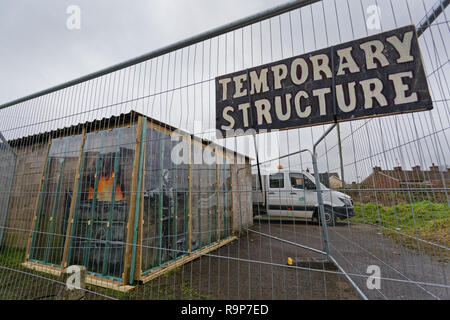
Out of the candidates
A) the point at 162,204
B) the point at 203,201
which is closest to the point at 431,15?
the point at 162,204

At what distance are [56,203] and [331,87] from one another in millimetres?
5430

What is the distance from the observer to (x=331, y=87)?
1.76 metres

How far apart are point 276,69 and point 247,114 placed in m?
0.56

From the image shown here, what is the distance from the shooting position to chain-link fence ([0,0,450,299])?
166 centimetres

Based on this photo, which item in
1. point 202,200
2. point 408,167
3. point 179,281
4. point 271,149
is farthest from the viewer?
point 202,200

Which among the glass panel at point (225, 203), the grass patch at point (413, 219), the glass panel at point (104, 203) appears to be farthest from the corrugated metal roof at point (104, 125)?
the grass patch at point (413, 219)

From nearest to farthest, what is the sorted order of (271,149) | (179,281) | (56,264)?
(271,149) < (179,281) < (56,264)

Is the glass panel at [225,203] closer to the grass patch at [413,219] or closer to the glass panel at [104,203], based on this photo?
the glass panel at [104,203]

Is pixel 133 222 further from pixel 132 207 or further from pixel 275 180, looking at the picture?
pixel 275 180

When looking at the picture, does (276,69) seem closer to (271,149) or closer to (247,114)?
(247,114)

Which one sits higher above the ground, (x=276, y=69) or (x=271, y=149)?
(x=276, y=69)

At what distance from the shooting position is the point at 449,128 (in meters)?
1.47
